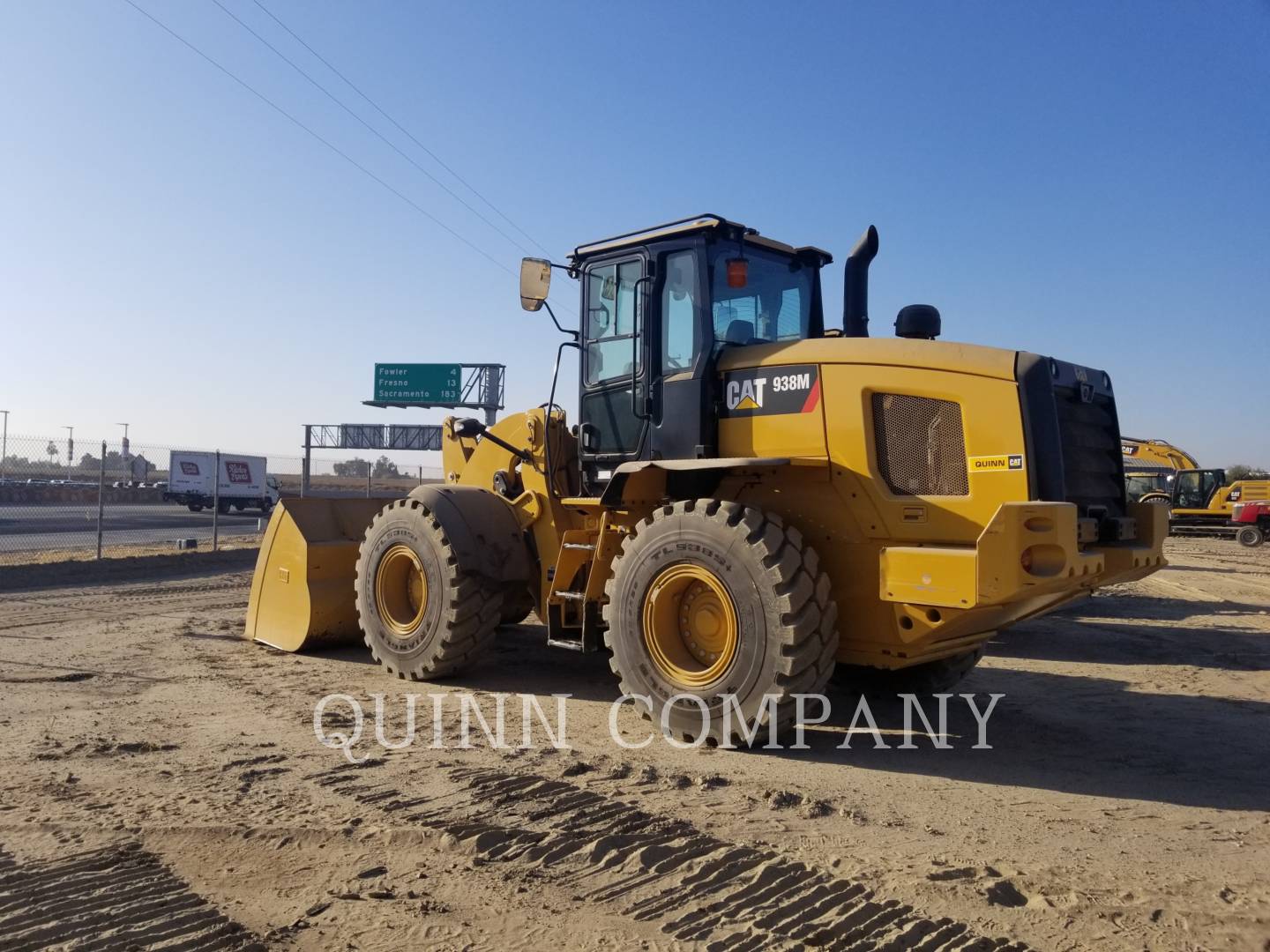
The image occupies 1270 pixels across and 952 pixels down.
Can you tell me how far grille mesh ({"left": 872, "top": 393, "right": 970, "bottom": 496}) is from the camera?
498cm

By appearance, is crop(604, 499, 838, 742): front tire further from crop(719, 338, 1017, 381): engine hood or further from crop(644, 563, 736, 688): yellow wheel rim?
crop(719, 338, 1017, 381): engine hood

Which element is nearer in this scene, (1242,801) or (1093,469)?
(1242,801)

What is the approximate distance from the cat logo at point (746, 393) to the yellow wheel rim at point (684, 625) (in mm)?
1112

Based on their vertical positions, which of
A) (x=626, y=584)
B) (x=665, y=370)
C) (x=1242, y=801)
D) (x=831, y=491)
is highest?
(x=665, y=370)

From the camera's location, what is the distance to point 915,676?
22.1ft

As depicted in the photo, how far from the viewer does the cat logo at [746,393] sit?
5.73 m

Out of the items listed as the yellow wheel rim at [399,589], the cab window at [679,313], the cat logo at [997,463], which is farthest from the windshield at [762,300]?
the yellow wheel rim at [399,589]

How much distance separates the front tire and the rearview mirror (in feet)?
6.23

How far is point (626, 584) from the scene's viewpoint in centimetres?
568

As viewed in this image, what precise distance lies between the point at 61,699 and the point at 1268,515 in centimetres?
3235

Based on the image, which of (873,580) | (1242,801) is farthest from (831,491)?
(1242,801)

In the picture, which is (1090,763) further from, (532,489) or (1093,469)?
(532,489)

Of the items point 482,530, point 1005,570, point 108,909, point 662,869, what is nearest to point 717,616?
point 1005,570

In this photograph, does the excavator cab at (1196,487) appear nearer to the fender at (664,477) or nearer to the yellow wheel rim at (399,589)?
the fender at (664,477)
